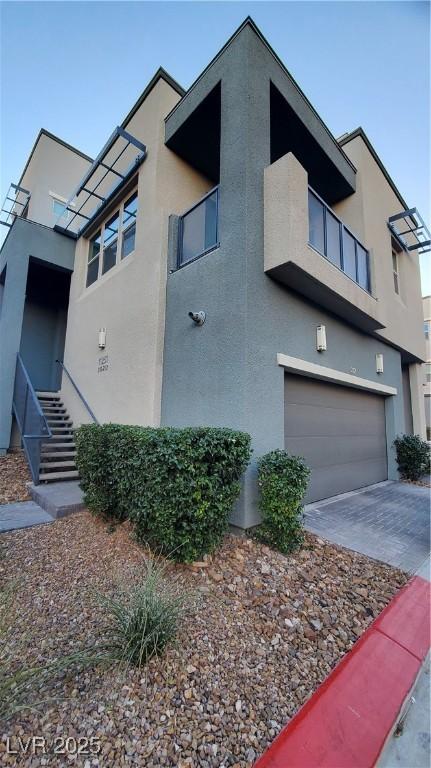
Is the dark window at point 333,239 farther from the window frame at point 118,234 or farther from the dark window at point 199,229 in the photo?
the window frame at point 118,234

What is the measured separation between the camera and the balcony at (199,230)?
537cm

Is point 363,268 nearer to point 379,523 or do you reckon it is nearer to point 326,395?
point 326,395

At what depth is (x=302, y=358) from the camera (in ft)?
17.7

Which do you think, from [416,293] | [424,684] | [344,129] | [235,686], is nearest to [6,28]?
[344,129]

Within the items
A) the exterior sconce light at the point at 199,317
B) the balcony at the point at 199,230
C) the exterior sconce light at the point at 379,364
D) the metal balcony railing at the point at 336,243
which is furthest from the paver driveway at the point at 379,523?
the balcony at the point at 199,230

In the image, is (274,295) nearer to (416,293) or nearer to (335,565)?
(335,565)

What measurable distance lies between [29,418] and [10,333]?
286cm

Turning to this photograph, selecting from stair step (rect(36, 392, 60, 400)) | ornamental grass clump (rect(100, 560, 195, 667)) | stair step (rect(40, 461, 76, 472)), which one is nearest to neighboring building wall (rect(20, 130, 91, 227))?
stair step (rect(36, 392, 60, 400))

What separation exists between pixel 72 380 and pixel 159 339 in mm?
4254

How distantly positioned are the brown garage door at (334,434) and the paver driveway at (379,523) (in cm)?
39

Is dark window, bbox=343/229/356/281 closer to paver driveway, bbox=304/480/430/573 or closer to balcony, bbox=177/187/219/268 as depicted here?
balcony, bbox=177/187/219/268

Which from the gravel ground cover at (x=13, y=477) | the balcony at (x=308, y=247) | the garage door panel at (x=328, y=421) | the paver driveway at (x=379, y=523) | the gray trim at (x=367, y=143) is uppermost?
the gray trim at (x=367, y=143)

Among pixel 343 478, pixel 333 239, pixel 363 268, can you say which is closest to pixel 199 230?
pixel 333 239

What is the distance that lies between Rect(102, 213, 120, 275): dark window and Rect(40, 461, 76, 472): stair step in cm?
480
